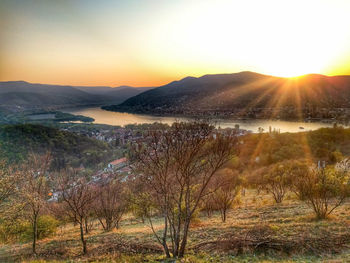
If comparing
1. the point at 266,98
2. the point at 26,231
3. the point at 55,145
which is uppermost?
the point at 266,98

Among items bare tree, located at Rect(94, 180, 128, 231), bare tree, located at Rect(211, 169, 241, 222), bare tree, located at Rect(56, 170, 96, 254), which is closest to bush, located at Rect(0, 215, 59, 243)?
bare tree, located at Rect(56, 170, 96, 254)

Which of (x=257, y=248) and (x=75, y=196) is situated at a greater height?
(x=75, y=196)

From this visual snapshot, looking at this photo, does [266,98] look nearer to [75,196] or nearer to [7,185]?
[75,196]

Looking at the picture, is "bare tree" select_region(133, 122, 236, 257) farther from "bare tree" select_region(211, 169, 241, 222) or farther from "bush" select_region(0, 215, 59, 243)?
"bush" select_region(0, 215, 59, 243)

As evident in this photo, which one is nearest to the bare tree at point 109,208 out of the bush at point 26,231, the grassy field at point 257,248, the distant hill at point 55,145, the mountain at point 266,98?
the bush at point 26,231

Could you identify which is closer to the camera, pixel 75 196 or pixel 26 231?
pixel 75 196

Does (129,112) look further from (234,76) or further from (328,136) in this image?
(328,136)

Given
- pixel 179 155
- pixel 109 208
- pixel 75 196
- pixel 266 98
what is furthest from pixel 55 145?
pixel 266 98

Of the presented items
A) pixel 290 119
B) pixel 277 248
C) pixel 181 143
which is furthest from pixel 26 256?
pixel 290 119
